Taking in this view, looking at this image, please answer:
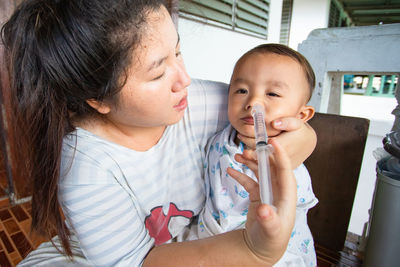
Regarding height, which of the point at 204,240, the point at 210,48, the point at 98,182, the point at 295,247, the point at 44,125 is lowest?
the point at 295,247

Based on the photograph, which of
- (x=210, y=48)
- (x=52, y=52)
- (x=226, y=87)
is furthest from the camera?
(x=210, y=48)

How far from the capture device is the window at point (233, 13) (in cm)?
261

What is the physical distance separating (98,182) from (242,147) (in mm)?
589

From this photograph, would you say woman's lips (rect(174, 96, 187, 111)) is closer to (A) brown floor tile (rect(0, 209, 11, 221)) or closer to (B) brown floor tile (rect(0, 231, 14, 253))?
(B) brown floor tile (rect(0, 231, 14, 253))

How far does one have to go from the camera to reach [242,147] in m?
1.08

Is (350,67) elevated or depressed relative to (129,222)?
elevated

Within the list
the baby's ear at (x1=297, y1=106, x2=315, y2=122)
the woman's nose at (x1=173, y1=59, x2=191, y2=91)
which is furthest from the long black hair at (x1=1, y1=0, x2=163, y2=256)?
the baby's ear at (x1=297, y1=106, x2=315, y2=122)

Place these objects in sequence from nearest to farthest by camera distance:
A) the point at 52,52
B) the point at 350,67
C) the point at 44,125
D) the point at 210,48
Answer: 1. the point at 52,52
2. the point at 44,125
3. the point at 350,67
4. the point at 210,48

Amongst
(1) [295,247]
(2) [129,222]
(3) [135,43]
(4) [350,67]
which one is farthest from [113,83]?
(4) [350,67]

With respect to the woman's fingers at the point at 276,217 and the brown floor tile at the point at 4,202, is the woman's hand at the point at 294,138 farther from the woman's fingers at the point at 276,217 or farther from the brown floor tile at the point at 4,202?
the brown floor tile at the point at 4,202

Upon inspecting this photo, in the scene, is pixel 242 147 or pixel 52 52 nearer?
pixel 52 52

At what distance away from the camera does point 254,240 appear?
1.92 ft

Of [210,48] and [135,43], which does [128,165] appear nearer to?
[135,43]

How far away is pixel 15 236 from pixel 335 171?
2.26 metres
